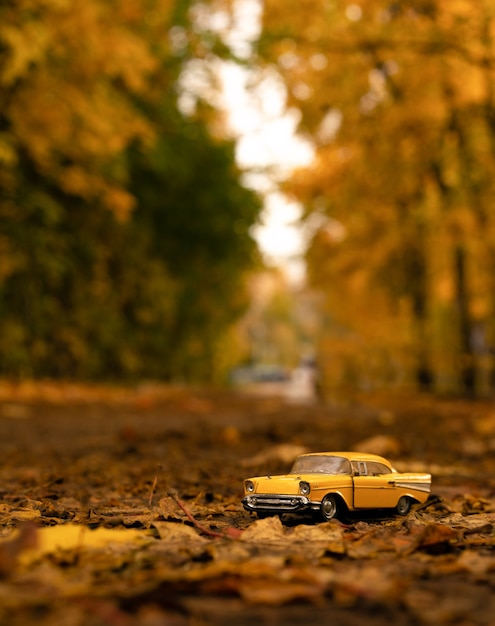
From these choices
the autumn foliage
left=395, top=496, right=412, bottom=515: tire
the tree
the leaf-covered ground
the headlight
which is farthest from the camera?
the autumn foliage

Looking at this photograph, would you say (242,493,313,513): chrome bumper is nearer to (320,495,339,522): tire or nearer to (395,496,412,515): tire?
(320,495,339,522): tire

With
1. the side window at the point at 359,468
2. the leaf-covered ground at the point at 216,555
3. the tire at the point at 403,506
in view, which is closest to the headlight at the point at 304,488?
the leaf-covered ground at the point at 216,555

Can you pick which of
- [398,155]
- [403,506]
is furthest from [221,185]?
[403,506]

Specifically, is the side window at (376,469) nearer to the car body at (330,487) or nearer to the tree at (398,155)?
the car body at (330,487)

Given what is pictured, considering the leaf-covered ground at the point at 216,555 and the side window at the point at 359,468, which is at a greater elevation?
the side window at the point at 359,468

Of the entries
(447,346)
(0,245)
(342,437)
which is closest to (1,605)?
(342,437)

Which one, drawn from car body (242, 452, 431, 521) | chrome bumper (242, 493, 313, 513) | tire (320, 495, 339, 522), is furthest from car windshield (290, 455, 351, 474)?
chrome bumper (242, 493, 313, 513)

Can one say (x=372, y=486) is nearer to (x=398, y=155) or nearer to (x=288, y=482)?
(x=288, y=482)
